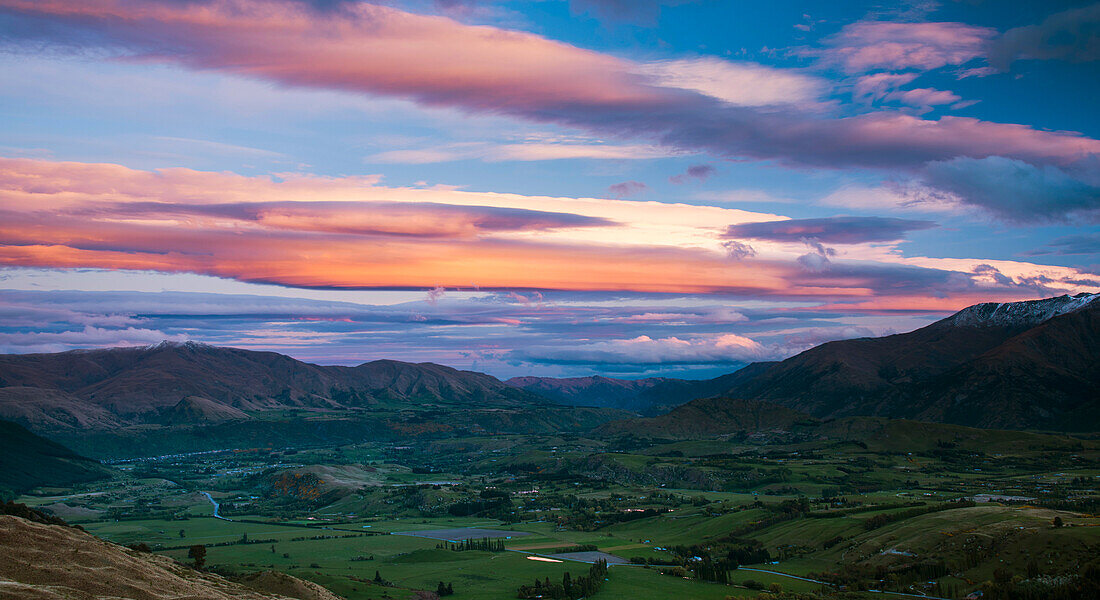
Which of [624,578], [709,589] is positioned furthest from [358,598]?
[709,589]

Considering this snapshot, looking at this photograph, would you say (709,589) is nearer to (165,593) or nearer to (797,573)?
(797,573)

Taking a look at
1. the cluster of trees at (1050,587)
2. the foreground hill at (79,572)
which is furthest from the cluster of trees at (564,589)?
the cluster of trees at (1050,587)

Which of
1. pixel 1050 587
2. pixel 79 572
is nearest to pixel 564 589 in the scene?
pixel 1050 587

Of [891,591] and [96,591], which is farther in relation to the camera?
[891,591]

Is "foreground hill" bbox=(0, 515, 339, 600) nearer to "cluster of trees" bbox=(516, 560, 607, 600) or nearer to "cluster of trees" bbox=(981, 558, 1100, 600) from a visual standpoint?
"cluster of trees" bbox=(516, 560, 607, 600)

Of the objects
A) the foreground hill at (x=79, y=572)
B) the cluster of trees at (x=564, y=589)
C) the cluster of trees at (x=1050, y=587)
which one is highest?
the foreground hill at (x=79, y=572)

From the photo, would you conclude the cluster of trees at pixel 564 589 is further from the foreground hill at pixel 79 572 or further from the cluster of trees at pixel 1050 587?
the cluster of trees at pixel 1050 587
